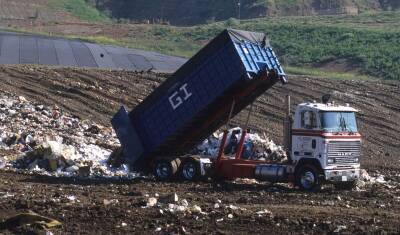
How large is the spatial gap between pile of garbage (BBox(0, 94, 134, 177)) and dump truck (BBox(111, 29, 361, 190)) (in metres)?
1.27

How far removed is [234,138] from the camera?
2103 cm

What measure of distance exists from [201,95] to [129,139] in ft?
7.05

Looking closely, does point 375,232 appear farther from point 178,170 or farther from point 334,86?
point 334,86

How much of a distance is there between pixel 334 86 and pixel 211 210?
86.8ft

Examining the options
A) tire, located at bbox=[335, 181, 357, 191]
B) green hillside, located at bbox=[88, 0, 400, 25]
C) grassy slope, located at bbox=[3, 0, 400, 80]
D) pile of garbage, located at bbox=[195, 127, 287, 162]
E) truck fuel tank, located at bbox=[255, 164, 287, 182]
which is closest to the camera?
truck fuel tank, located at bbox=[255, 164, 287, 182]

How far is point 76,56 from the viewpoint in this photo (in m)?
42.9

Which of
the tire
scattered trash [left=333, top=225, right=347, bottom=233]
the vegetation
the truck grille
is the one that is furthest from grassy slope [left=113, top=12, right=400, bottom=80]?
scattered trash [left=333, top=225, right=347, bottom=233]

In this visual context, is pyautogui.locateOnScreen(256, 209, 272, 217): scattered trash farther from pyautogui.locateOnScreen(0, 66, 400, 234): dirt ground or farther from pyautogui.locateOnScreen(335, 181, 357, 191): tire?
pyautogui.locateOnScreen(335, 181, 357, 191): tire

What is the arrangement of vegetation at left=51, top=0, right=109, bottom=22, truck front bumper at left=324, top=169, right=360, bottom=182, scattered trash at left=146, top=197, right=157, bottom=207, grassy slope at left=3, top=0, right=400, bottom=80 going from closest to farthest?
scattered trash at left=146, top=197, right=157, bottom=207 < truck front bumper at left=324, top=169, right=360, bottom=182 < grassy slope at left=3, top=0, right=400, bottom=80 < vegetation at left=51, top=0, right=109, bottom=22

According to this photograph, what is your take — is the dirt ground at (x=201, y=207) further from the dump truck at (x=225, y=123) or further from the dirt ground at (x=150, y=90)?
the dirt ground at (x=150, y=90)

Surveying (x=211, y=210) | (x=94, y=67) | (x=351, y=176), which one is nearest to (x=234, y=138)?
(x=351, y=176)

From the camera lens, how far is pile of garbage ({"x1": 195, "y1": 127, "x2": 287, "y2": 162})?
21000 mm

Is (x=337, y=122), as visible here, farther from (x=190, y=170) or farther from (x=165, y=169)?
(x=165, y=169)

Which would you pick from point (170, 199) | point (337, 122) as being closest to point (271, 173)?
point (337, 122)
